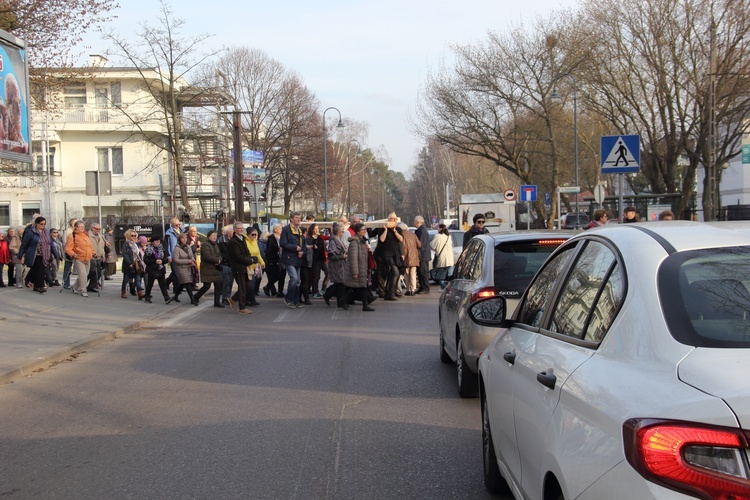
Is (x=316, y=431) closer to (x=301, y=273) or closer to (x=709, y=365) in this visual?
(x=709, y=365)

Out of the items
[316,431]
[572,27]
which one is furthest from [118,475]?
[572,27]

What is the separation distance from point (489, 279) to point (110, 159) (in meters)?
45.4

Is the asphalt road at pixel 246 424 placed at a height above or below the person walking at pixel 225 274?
below

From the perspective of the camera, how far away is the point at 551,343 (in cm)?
324

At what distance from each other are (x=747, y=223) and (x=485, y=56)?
37.9m

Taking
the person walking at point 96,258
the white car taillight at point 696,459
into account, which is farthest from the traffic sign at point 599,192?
the white car taillight at point 696,459

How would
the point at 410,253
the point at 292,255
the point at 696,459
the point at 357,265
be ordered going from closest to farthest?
1. the point at 696,459
2. the point at 357,265
3. the point at 292,255
4. the point at 410,253

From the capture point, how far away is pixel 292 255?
1611 centimetres

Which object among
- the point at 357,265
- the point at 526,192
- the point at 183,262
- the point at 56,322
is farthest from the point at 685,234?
the point at 526,192

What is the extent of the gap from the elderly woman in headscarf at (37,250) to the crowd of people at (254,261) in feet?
0.08

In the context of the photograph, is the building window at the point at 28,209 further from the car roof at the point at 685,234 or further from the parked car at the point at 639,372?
the car roof at the point at 685,234

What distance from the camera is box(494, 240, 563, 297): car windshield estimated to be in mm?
7246

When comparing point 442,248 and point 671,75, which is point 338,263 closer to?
point 442,248

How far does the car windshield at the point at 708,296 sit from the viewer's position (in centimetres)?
232
